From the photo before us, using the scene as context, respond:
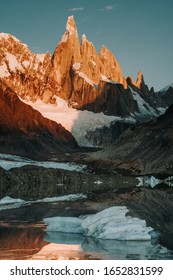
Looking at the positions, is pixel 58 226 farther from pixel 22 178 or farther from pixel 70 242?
pixel 22 178

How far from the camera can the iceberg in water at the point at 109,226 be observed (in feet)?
118

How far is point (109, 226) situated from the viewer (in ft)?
122

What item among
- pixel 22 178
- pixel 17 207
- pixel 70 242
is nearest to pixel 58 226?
pixel 70 242

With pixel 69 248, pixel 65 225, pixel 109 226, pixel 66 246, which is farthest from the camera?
pixel 65 225

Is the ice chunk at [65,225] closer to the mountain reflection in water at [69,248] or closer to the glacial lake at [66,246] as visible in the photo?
the glacial lake at [66,246]

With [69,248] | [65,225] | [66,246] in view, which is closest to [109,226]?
[66,246]

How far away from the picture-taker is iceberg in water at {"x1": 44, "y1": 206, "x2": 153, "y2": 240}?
3584 cm

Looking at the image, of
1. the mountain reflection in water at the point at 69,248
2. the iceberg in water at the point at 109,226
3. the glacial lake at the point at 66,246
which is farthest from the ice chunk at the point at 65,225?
the mountain reflection in water at the point at 69,248

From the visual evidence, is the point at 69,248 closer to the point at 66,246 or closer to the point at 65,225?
the point at 66,246
